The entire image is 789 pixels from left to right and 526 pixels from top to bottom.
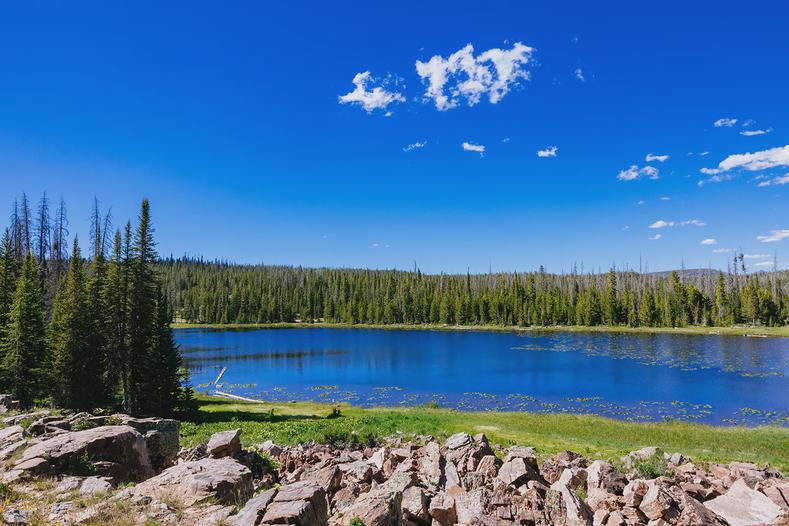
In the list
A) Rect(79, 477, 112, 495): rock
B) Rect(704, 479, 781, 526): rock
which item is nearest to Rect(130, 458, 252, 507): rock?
Rect(79, 477, 112, 495): rock

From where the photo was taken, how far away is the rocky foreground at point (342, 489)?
10000 millimetres

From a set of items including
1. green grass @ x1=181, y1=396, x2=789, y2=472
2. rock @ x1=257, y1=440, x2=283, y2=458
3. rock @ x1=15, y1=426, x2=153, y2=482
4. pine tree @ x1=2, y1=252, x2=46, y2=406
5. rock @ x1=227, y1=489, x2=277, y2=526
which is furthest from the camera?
pine tree @ x1=2, y1=252, x2=46, y2=406

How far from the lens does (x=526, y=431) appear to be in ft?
98.9

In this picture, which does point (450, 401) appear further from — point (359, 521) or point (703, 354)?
point (703, 354)

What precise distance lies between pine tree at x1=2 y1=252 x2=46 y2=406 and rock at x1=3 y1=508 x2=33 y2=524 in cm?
3180

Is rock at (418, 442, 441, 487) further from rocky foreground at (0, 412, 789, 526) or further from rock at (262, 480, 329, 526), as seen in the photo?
rock at (262, 480, 329, 526)

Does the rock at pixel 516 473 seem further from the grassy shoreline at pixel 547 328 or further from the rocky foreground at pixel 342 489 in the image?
the grassy shoreline at pixel 547 328

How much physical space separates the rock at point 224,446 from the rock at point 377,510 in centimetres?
854

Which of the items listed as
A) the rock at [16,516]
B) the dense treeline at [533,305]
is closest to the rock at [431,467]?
the rock at [16,516]

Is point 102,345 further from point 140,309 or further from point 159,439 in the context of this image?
point 159,439

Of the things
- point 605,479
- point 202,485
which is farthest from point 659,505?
point 202,485

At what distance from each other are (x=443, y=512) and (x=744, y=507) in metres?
7.97

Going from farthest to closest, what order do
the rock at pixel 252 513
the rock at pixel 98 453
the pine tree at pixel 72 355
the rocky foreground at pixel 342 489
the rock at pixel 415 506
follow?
the pine tree at pixel 72 355 → the rock at pixel 98 453 → the rock at pixel 415 506 → the rocky foreground at pixel 342 489 → the rock at pixel 252 513

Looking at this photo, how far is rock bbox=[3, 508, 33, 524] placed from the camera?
29.8 feet
